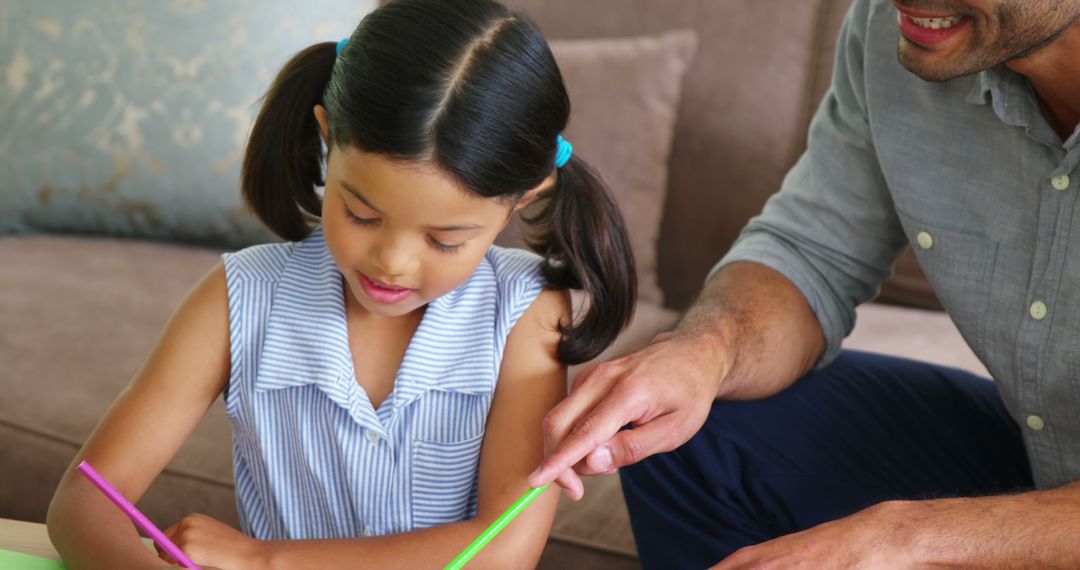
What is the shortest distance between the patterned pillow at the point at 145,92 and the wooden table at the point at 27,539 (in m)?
1.06

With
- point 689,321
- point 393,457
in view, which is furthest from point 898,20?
point 393,457

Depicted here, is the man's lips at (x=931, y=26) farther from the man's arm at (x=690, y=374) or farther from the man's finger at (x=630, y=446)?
the man's finger at (x=630, y=446)

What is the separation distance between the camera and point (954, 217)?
1493mm

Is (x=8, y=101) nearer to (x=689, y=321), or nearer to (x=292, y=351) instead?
(x=292, y=351)

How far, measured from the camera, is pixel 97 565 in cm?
113

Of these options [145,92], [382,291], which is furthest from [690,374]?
[145,92]

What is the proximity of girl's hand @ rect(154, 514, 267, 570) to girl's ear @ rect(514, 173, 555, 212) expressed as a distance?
40 centimetres

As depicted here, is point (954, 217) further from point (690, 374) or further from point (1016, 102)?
point (690, 374)

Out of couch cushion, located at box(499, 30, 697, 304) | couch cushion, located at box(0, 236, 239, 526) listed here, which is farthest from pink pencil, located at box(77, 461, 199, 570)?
couch cushion, located at box(499, 30, 697, 304)

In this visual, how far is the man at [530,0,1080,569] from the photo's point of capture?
1327mm

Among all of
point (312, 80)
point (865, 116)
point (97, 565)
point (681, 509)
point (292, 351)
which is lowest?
point (681, 509)

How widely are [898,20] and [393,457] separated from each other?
2.55 feet

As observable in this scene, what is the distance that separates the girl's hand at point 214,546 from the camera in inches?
44.6

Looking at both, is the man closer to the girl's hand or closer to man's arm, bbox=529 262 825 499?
man's arm, bbox=529 262 825 499
